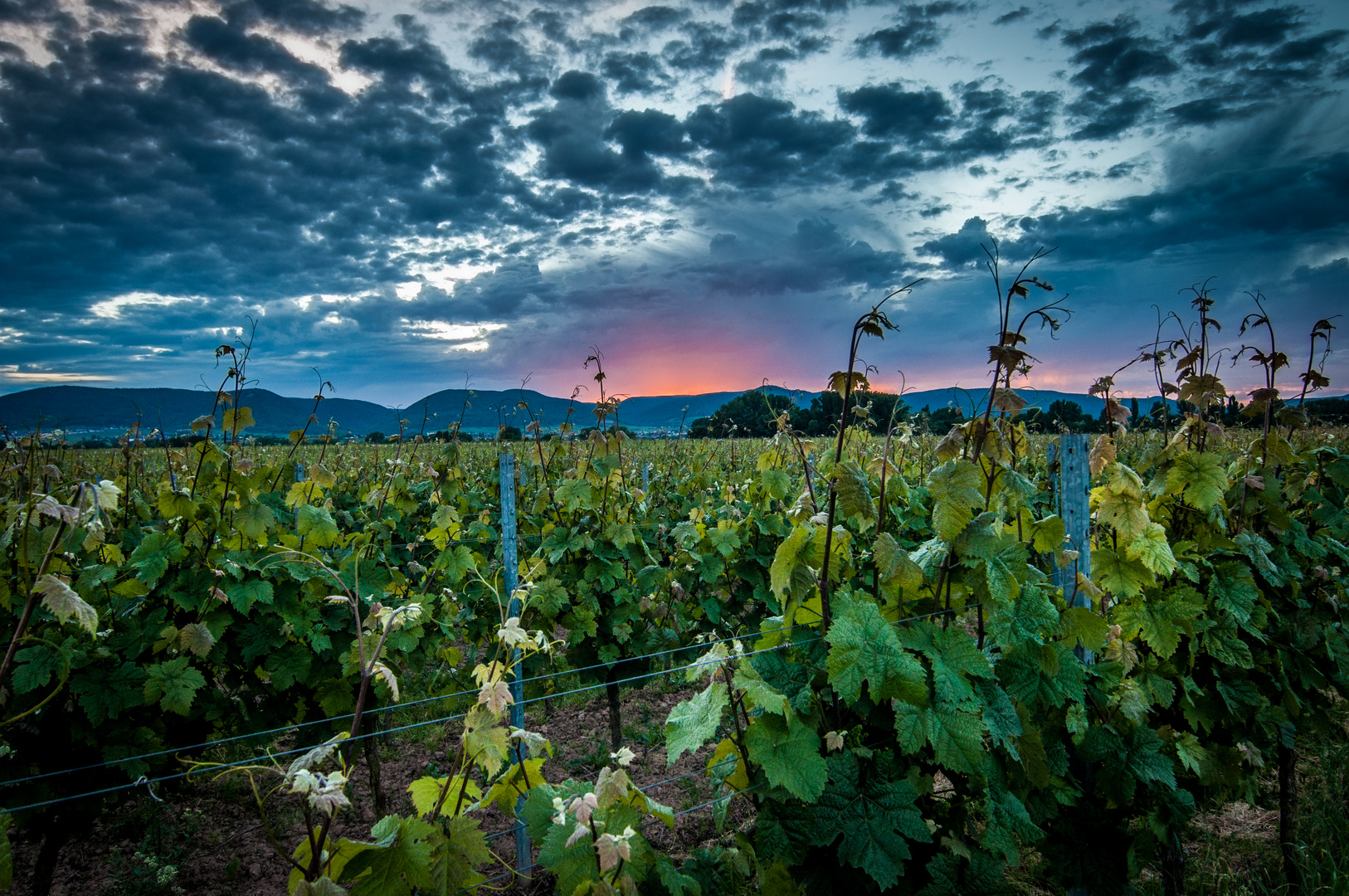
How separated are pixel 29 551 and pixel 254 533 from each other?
0.97 metres

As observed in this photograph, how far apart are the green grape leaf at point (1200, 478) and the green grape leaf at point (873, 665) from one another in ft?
7.33

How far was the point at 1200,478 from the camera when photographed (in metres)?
3.06

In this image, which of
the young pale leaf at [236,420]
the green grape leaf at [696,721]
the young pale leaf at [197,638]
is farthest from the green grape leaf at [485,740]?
the young pale leaf at [236,420]

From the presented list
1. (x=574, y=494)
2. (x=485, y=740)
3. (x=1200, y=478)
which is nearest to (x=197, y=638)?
(x=485, y=740)

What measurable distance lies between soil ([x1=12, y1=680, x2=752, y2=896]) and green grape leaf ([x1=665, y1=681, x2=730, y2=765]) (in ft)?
6.55

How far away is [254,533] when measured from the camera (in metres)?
3.37

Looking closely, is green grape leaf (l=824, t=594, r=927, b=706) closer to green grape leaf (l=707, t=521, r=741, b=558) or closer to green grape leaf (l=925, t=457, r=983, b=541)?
green grape leaf (l=925, t=457, r=983, b=541)

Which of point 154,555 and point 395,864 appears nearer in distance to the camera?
point 395,864

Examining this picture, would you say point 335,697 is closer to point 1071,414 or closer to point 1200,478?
point 1200,478

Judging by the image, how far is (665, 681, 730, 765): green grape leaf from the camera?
169cm

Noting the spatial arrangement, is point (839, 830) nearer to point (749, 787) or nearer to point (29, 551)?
point (749, 787)

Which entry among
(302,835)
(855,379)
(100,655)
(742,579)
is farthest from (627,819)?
(302,835)

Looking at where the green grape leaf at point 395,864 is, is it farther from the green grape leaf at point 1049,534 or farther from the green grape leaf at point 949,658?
the green grape leaf at point 1049,534

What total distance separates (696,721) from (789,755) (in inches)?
10.5
